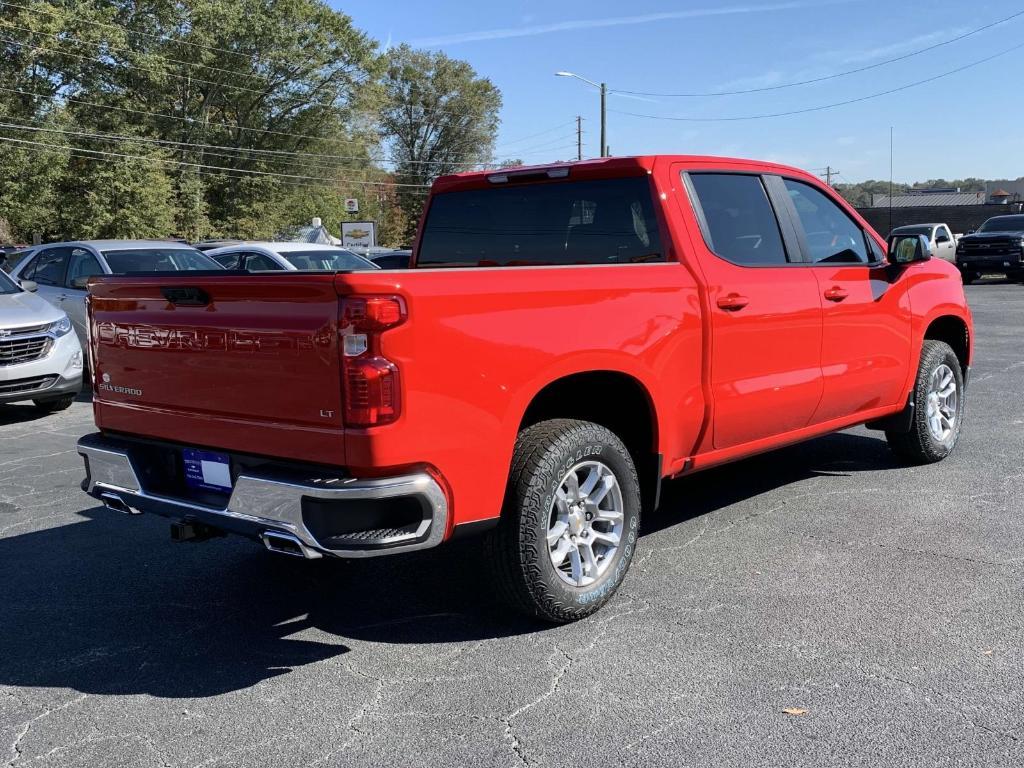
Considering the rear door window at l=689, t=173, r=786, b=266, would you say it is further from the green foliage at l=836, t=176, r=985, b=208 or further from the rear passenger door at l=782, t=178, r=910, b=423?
the green foliage at l=836, t=176, r=985, b=208

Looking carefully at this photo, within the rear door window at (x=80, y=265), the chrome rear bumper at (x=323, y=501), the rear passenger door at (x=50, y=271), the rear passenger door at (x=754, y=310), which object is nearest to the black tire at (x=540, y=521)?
the chrome rear bumper at (x=323, y=501)

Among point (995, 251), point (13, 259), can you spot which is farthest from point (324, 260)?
point (995, 251)

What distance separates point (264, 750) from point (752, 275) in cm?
309

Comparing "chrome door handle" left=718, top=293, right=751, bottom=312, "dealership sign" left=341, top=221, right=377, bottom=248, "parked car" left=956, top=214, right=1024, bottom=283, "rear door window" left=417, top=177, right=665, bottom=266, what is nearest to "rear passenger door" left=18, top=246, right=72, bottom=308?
"rear door window" left=417, top=177, right=665, bottom=266

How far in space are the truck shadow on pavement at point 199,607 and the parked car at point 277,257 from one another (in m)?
8.42

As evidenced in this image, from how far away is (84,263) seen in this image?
11297 millimetres

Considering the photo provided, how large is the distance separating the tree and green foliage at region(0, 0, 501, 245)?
14683 mm

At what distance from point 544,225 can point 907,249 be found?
2.30 m

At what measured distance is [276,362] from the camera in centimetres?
338

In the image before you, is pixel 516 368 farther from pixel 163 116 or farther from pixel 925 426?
pixel 163 116

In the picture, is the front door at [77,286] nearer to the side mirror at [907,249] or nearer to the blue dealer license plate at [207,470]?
the blue dealer license plate at [207,470]

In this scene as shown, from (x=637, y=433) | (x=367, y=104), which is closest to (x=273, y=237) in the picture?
(x=367, y=104)

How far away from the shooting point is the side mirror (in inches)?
Result: 221

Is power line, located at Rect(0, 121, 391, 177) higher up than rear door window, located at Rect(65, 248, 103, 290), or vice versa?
power line, located at Rect(0, 121, 391, 177)
